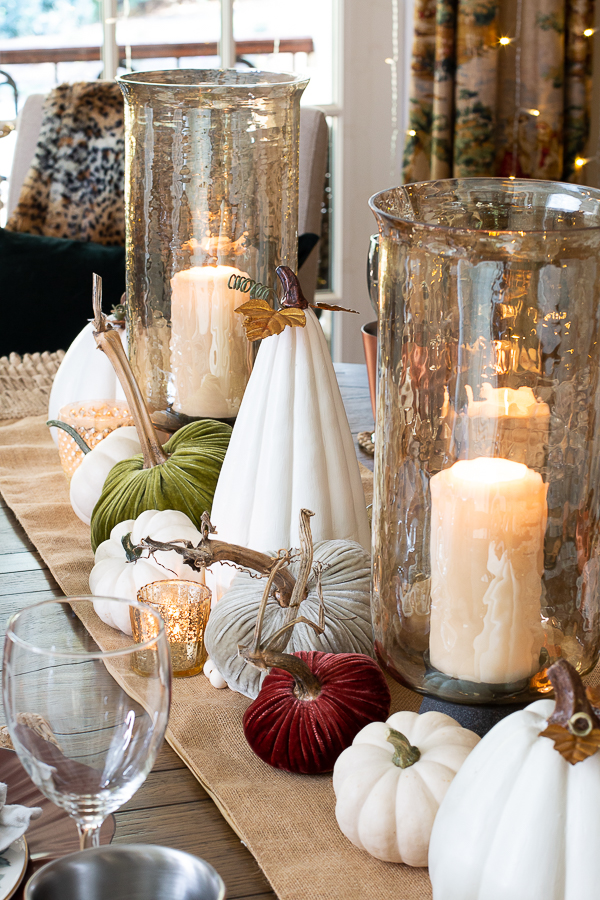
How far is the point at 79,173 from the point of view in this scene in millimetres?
2283

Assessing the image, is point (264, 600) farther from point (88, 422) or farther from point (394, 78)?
point (394, 78)

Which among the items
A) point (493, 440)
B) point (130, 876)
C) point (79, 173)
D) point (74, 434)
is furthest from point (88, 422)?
point (79, 173)

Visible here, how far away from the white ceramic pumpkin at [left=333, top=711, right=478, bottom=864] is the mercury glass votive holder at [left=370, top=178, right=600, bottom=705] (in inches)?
2.7

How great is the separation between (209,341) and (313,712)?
48cm

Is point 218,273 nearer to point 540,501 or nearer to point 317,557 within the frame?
point 317,557

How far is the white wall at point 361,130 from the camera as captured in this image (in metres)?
3.03

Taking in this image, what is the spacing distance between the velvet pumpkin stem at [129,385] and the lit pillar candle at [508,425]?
0.38 m

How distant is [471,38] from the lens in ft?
8.80

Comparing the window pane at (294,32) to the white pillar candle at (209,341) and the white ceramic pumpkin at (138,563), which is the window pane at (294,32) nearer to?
the white pillar candle at (209,341)

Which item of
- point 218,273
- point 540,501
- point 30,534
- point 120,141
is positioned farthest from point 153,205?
point 120,141

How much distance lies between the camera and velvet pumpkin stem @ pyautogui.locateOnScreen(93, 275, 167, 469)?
0.87 meters

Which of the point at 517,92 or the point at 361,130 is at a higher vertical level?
the point at 517,92

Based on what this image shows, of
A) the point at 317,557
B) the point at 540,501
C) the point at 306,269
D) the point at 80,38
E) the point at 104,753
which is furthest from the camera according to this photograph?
the point at 80,38

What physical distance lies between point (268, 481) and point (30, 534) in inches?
13.7
